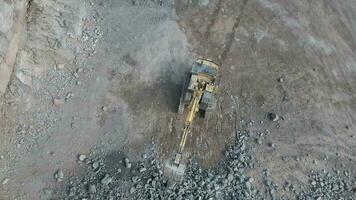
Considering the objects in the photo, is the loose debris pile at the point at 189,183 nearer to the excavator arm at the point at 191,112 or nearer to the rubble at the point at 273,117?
the excavator arm at the point at 191,112

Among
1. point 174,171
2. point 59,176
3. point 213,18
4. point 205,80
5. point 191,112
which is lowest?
point 59,176

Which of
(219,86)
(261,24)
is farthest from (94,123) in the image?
(261,24)

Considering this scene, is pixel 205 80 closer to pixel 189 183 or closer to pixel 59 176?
pixel 189 183

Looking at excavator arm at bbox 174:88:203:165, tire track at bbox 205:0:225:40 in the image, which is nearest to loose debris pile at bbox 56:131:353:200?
excavator arm at bbox 174:88:203:165

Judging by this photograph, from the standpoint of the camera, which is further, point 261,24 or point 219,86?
point 261,24

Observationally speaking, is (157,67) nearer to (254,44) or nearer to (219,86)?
(219,86)

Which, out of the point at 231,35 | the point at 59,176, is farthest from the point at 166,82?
the point at 59,176
